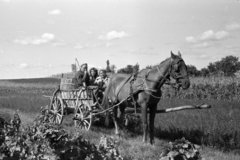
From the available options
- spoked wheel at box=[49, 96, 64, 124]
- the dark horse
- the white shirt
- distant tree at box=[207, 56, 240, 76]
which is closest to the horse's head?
the dark horse

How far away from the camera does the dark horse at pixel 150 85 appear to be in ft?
22.3

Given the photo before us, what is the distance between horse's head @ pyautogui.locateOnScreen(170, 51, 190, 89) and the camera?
671 centimetres

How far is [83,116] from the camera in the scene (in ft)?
30.8

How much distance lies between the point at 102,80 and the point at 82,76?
67cm

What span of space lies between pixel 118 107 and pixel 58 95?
278 cm

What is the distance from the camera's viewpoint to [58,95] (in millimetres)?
10508

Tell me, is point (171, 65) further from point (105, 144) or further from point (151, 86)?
point (105, 144)

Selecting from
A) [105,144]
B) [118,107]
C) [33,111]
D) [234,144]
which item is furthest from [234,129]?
[33,111]

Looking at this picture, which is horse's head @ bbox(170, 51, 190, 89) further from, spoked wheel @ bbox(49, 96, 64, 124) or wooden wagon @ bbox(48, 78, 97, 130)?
spoked wheel @ bbox(49, 96, 64, 124)

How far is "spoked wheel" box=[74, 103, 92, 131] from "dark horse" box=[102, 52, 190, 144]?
138cm

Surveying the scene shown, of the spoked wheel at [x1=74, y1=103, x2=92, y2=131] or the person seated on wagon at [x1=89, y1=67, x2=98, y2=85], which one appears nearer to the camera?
the spoked wheel at [x1=74, y1=103, x2=92, y2=131]

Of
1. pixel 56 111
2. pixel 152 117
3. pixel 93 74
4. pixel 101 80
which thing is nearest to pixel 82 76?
pixel 93 74

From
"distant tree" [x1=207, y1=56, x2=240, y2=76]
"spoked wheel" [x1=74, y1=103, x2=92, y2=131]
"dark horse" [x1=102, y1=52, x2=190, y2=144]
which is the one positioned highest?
"distant tree" [x1=207, y1=56, x2=240, y2=76]

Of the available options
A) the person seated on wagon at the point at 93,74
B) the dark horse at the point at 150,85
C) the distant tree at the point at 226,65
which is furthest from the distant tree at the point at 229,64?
the dark horse at the point at 150,85
